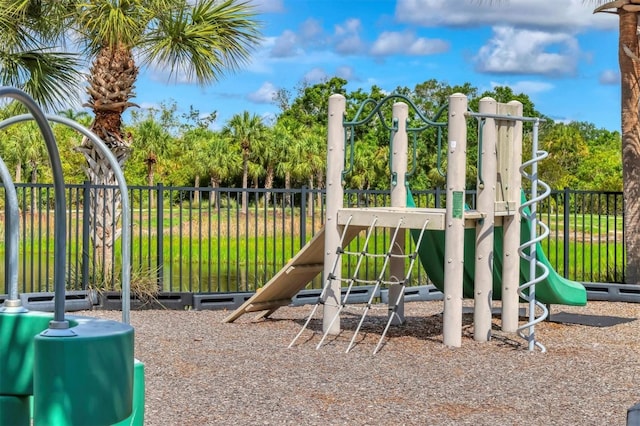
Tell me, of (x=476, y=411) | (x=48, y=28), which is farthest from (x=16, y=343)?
(x=48, y=28)

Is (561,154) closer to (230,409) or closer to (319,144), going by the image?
(319,144)

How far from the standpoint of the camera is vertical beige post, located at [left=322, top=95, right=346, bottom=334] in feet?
34.3

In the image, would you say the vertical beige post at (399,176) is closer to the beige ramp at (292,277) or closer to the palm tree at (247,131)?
the beige ramp at (292,277)

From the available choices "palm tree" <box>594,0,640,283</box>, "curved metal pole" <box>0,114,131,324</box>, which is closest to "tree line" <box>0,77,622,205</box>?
"palm tree" <box>594,0,640,283</box>

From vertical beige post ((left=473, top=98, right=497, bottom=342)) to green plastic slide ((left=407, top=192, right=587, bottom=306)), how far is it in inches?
25.0

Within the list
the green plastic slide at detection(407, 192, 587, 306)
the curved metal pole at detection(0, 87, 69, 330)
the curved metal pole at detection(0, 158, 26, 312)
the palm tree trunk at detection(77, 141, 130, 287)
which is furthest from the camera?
the palm tree trunk at detection(77, 141, 130, 287)

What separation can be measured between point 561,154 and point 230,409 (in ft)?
232

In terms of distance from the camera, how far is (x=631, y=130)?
15.7 m

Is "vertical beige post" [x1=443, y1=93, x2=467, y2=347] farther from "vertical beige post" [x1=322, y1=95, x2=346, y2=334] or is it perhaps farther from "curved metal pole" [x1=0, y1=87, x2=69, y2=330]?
"curved metal pole" [x1=0, y1=87, x2=69, y2=330]

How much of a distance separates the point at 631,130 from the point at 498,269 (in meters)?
5.88

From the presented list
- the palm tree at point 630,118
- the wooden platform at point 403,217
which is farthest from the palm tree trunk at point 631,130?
the wooden platform at point 403,217

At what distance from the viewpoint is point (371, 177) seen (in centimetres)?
6575

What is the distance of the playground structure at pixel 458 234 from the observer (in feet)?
32.0

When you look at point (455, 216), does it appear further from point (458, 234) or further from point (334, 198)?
point (334, 198)
